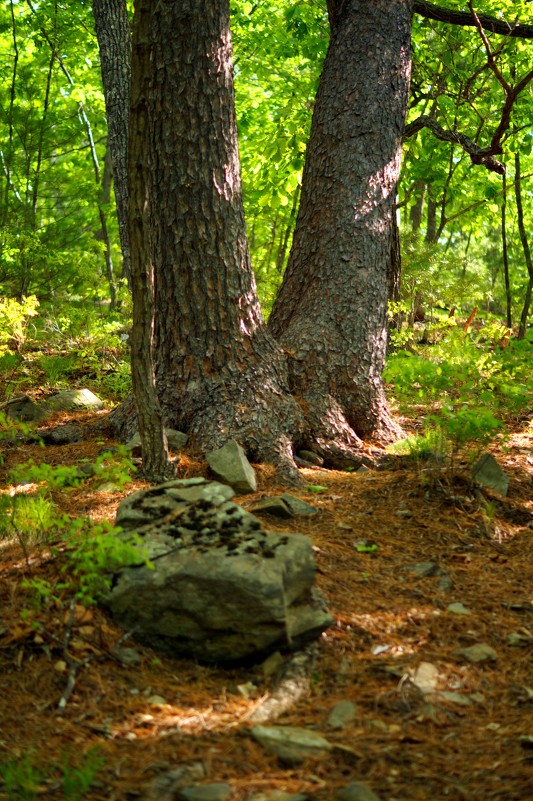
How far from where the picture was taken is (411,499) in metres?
4.18

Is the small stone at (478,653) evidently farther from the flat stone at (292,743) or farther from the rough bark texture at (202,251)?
the rough bark texture at (202,251)

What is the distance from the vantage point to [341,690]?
2496 mm

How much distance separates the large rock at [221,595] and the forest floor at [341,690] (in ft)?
0.29

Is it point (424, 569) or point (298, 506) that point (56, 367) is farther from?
point (424, 569)

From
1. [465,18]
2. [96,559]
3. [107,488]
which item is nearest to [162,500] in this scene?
[96,559]

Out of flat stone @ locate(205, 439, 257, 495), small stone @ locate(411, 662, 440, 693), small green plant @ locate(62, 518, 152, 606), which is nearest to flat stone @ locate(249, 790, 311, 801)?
small stone @ locate(411, 662, 440, 693)

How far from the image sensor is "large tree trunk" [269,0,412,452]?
501 centimetres

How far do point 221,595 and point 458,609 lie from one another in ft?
3.91

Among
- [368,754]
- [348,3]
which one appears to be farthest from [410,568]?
[348,3]

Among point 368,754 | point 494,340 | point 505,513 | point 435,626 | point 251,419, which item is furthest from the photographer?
point 494,340

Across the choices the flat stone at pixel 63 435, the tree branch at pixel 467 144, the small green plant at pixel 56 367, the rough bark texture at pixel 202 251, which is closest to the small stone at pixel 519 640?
the rough bark texture at pixel 202 251

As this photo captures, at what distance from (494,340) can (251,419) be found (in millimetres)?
5257

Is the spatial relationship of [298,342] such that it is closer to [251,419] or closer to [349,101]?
[251,419]

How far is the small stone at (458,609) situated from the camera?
9.96 feet
